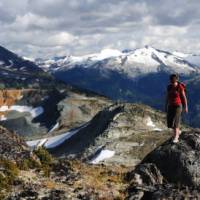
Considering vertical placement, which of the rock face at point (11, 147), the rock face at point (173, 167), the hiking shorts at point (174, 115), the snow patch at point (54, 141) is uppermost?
the hiking shorts at point (174, 115)

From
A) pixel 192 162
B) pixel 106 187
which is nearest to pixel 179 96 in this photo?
pixel 192 162

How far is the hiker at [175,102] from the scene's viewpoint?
24.9 meters

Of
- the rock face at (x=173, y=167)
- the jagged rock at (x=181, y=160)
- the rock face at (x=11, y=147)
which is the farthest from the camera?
the rock face at (x=11, y=147)

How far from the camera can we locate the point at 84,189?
831 inches

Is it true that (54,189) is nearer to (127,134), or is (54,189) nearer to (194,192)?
(194,192)

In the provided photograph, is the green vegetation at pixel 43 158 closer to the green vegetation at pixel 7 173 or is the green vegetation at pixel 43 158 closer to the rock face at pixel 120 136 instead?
the green vegetation at pixel 7 173

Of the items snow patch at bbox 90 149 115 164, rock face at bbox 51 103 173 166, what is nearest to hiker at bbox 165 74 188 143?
rock face at bbox 51 103 173 166

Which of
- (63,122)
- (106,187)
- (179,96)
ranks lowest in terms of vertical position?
(63,122)

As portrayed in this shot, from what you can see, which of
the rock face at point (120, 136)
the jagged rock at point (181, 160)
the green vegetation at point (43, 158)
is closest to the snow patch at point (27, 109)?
the rock face at point (120, 136)

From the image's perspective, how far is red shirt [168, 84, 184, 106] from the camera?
81.9ft

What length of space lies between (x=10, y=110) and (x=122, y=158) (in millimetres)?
120412

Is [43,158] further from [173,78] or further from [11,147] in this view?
[173,78]

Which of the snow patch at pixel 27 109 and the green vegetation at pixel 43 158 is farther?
the snow patch at pixel 27 109

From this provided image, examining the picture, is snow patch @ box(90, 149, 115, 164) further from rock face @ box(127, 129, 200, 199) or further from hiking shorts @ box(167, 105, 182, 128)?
rock face @ box(127, 129, 200, 199)
